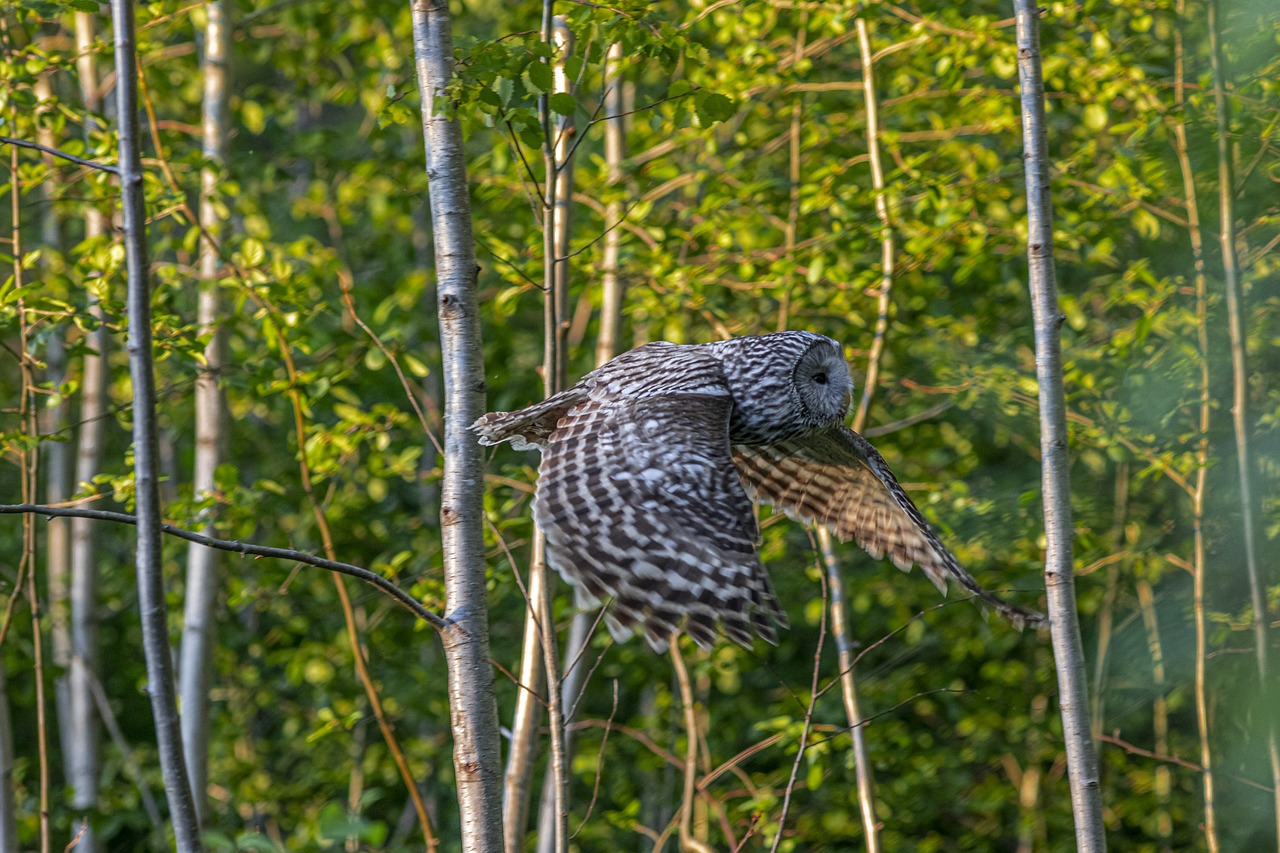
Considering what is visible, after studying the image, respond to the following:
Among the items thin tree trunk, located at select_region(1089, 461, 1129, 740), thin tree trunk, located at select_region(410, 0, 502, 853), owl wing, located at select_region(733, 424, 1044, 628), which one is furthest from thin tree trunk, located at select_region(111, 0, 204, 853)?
thin tree trunk, located at select_region(1089, 461, 1129, 740)

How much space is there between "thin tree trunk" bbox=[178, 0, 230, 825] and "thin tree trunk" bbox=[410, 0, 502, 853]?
2287 mm

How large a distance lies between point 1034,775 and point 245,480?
5473 millimetres

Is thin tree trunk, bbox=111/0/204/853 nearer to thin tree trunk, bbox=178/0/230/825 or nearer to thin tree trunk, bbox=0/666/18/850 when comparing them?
thin tree trunk, bbox=0/666/18/850

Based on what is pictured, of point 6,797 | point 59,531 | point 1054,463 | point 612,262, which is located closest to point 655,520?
point 1054,463

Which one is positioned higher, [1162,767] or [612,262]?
[612,262]

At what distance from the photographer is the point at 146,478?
1948 millimetres

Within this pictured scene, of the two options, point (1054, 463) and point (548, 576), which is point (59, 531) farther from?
point (1054, 463)

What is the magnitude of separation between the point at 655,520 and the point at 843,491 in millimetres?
1351

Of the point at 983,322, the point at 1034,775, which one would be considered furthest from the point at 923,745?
the point at 983,322

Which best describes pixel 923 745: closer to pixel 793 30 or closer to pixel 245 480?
pixel 793 30

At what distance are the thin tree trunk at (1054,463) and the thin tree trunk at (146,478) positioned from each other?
5.19ft

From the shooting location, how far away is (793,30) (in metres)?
5.80

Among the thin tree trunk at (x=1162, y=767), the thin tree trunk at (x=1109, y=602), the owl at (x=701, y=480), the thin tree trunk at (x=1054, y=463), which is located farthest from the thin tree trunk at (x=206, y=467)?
the thin tree trunk at (x=1109, y=602)

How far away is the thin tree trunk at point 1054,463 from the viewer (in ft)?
8.02
